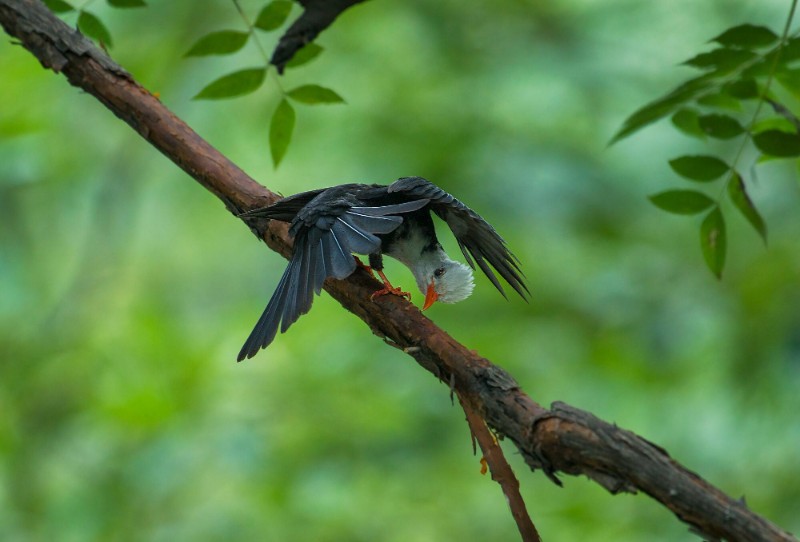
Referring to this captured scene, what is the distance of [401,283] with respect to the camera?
12.9ft

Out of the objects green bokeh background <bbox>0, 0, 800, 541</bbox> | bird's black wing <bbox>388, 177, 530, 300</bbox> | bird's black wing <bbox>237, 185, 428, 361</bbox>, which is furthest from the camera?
green bokeh background <bbox>0, 0, 800, 541</bbox>

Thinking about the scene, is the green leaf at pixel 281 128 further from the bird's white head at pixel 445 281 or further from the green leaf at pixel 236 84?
the bird's white head at pixel 445 281

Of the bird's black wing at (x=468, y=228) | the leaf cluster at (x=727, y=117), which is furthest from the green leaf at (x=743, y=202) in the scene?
the bird's black wing at (x=468, y=228)

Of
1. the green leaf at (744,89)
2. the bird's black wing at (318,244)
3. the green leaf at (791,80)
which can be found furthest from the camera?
the green leaf at (791,80)

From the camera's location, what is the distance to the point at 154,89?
4.47 m

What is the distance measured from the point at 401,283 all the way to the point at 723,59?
2064 mm

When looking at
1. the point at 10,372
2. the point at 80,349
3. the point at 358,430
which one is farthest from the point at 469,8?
the point at 10,372

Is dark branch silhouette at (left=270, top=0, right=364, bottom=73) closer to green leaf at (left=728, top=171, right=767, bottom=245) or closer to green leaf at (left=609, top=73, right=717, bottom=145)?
green leaf at (left=609, top=73, right=717, bottom=145)

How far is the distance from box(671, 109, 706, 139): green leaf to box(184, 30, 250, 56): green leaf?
3.81 ft

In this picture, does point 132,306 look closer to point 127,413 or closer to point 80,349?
point 80,349

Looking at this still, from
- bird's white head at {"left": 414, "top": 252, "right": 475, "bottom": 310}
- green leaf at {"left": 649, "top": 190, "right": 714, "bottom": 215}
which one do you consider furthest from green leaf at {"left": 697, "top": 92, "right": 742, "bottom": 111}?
bird's white head at {"left": 414, "top": 252, "right": 475, "bottom": 310}

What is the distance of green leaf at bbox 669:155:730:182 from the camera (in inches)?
85.6

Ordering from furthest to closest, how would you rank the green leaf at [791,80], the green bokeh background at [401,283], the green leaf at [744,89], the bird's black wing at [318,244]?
the green bokeh background at [401,283]
the green leaf at [791,80]
the green leaf at [744,89]
the bird's black wing at [318,244]

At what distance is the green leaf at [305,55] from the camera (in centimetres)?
231
